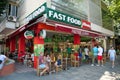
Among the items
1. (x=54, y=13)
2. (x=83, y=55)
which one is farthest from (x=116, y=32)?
(x=54, y=13)

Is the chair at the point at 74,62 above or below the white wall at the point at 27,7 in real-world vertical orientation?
below

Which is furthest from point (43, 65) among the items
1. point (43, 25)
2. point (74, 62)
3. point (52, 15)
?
point (74, 62)

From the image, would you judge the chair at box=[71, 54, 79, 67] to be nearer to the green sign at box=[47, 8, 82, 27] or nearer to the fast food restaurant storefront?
the fast food restaurant storefront

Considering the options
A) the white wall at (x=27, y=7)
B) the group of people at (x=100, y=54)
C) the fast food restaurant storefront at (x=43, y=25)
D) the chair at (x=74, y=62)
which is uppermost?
the white wall at (x=27, y=7)

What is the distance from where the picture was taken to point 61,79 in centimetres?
1032

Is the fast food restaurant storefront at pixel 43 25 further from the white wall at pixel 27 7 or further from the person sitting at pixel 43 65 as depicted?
the white wall at pixel 27 7

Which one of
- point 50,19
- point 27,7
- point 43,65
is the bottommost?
point 43,65

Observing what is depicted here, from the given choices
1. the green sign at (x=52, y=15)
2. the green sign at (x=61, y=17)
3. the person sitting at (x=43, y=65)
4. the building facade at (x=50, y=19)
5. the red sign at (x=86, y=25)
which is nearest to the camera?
the person sitting at (x=43, y=65)

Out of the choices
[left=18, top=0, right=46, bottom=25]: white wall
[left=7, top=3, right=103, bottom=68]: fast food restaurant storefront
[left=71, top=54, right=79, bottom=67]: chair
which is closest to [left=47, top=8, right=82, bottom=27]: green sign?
[left=7, top=3, right=103, bottom=68]: fast food restaurant storefront

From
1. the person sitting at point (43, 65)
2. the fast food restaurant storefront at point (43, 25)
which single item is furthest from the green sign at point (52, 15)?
the person sitting at point (43, 65)

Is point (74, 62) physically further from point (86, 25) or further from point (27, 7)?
point (27, 7)

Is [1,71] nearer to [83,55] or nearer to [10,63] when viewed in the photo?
[10,63]

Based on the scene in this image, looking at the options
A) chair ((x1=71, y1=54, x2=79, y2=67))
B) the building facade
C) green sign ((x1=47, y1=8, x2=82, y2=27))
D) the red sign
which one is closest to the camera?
green sign ((x1=47, y1=8, x2=82, y2=27))

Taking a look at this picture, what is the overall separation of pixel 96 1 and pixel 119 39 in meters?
16.6
